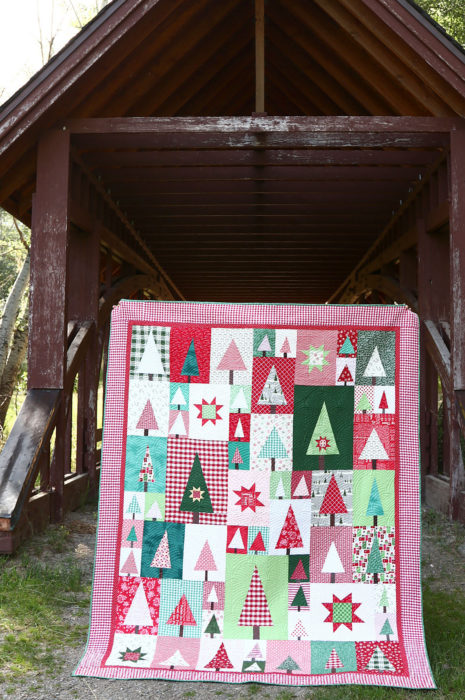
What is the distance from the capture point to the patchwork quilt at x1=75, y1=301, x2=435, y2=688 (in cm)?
309

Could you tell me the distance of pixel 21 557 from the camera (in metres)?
4.64

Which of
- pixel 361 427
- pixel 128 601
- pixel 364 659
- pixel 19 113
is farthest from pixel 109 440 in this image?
pixel 19 113

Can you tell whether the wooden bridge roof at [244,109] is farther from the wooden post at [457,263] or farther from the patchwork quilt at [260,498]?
the patchwork quilt at [260,498]

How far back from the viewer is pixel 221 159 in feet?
20.2

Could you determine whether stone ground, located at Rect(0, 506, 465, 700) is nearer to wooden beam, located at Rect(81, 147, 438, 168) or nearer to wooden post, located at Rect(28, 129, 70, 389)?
wooden post, located at Rect(28, 129, 70, 389)

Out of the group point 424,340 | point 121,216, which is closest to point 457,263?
point 424,340

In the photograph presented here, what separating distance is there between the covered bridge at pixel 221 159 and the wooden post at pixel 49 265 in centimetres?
1

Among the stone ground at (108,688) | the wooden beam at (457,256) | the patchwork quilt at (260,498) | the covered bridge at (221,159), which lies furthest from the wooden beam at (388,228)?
the stone ground at (108,688)

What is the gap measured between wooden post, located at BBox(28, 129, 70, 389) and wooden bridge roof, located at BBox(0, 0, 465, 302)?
0.78 ft

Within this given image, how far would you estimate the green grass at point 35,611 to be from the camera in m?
3.34

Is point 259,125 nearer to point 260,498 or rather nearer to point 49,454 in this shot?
point 49,454

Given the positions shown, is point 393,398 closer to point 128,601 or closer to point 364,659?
point 364,659

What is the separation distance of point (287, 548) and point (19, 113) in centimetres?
379

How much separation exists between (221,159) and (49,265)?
183 centimetres
